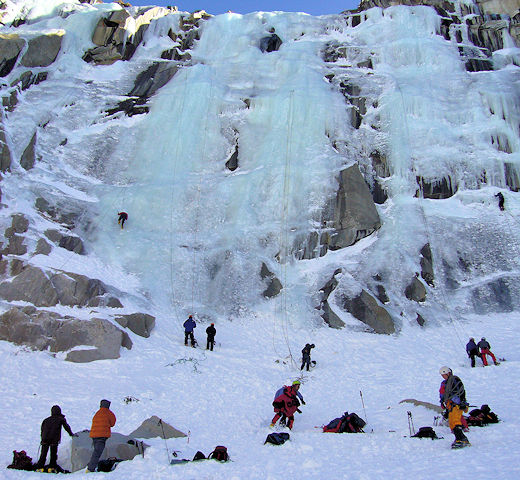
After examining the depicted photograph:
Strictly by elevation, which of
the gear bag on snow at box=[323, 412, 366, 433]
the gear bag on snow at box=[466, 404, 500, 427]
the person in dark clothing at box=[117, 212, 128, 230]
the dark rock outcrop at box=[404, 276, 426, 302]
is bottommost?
the gear bag on snow at box=[323, 412, 366, 433]

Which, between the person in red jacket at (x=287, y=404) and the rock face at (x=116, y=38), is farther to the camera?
the rock face at (x=116, y=38)

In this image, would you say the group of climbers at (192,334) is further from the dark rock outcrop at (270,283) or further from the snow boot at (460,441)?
the snow boot at (460,441)

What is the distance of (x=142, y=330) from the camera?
17.0 m

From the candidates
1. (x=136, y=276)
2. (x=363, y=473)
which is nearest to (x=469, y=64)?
(x=136, y=276)

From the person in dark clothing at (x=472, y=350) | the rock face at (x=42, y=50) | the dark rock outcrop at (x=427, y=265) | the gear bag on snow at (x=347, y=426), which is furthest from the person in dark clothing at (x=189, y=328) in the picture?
the rock face at (x=42, y=50)

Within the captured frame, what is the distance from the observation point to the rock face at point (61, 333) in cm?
1462

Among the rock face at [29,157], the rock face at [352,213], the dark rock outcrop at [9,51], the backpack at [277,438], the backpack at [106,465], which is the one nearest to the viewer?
the backpack at [106,465]

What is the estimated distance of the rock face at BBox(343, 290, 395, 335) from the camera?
760 inches

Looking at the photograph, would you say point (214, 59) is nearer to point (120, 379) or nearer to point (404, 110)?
point (404, 110)

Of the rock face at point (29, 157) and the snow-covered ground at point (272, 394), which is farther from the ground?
the rock face at point (29, 157)

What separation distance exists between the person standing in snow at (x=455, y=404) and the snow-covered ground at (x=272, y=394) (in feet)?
0.77

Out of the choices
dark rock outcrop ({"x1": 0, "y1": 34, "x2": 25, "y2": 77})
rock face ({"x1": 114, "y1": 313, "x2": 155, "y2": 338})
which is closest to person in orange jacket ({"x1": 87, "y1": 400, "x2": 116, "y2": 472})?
rock face ({"x1": 114, "y1": 313, "x2": 155, "y2": 338})

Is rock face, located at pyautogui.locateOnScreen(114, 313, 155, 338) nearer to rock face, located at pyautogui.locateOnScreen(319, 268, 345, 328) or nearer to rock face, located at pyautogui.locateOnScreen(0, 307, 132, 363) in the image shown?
rock face, located at pyautogui.locateOnScreen(0, 307, 132, 363)

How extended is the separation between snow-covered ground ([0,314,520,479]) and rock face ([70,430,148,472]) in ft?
1.04
